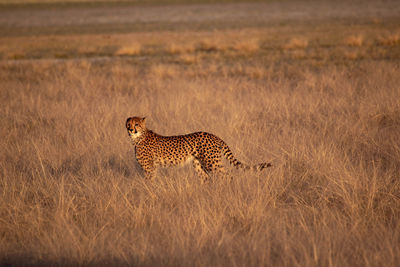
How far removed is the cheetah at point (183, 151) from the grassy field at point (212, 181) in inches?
5.4

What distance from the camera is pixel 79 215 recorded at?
12.6 ft

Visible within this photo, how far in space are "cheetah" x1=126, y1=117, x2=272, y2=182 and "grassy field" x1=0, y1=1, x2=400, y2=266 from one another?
14 cm

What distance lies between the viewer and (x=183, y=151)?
431cm

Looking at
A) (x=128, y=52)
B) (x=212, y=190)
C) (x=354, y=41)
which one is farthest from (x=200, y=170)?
(x=354, y=41)

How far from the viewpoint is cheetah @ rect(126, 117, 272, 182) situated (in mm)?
4273

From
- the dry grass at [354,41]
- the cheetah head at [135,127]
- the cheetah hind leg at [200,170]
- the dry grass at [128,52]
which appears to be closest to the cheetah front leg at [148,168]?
the cheetah head at [135,127]

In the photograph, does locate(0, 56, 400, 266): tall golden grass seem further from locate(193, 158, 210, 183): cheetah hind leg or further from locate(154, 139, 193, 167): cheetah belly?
locate(154, 139, 193, 167): cheetah belly

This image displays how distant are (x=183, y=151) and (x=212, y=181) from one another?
1.27ft

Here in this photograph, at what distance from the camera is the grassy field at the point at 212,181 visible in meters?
3.16

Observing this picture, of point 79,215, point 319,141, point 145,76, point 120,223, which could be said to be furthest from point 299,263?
point 145,76

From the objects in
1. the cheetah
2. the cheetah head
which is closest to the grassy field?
the cheetah

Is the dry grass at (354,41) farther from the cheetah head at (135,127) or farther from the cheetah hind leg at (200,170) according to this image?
the cheetah head at (135,127)

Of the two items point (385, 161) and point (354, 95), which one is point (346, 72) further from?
point (385, 161)

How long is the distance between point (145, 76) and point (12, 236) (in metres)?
9.29
